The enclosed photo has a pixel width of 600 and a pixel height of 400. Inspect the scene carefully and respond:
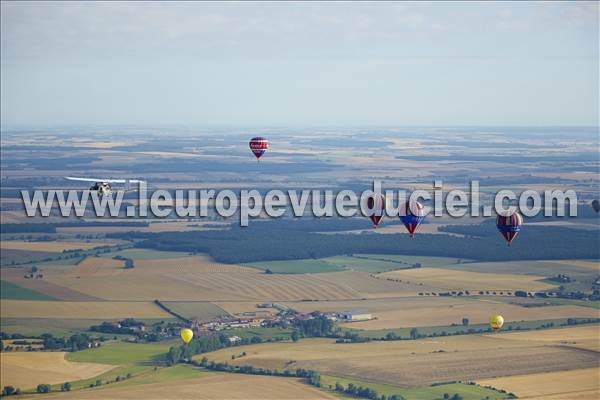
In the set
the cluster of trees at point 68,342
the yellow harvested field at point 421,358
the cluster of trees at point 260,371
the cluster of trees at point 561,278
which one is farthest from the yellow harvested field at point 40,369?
the cluster of trees at point 561,278

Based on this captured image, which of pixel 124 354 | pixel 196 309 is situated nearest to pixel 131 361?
pixel 124 354

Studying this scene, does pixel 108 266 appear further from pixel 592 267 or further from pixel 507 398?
pixel 507 398

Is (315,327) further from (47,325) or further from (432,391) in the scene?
(47,325)

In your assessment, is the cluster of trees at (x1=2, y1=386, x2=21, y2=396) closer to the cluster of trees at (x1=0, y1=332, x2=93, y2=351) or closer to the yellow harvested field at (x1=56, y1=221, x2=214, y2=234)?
the cluster of trees at (x1=0, y1=332, x2=93, y2=351)

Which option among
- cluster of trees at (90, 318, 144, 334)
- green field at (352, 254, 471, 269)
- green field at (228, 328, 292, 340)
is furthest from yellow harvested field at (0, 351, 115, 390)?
green field at (352, 254, 471, 269)

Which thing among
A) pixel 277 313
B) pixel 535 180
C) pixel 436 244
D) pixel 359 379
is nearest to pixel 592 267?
pixel 436 244

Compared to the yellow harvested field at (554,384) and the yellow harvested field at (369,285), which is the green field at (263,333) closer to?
the yellow harvested field at (369,285)
